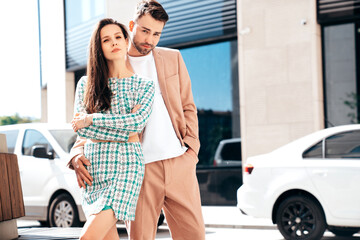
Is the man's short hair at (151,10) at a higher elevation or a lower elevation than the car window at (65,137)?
higher

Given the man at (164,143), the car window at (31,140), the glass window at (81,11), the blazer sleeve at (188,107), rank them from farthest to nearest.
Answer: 1. the glass window at (81,11)
2. the car window at (31,140)
3. the blazer sleeve at (188,107)
4. the man at (164,143)

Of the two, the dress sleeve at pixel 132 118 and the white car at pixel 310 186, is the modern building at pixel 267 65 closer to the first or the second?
the white car at pixel 310 186

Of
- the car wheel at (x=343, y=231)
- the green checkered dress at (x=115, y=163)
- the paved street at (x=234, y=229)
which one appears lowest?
the paved street at (x=234, y=229)

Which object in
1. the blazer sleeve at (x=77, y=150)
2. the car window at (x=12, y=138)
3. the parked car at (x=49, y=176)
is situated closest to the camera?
the blazer sleeve at (x=77, y=150)

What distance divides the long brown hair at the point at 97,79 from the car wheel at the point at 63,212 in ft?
20.1

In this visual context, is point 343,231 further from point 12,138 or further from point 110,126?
point 110,126

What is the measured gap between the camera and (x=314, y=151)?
327 inches

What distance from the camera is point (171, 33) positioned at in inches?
612

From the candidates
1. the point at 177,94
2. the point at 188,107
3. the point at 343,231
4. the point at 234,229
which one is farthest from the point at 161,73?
the point at 234,229

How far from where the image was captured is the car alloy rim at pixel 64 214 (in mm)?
9172

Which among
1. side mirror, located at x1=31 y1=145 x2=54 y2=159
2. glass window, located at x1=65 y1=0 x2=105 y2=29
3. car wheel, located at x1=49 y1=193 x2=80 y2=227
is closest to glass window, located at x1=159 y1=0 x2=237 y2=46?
glass window, located at x1=65 y1=0 x2=105 y2=29

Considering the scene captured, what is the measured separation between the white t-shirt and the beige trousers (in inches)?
1.7

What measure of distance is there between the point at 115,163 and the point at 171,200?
1.42 ft

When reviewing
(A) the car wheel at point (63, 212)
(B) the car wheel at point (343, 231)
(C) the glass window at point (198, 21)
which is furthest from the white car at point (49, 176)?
(C) the glass window at point (198, 21)
